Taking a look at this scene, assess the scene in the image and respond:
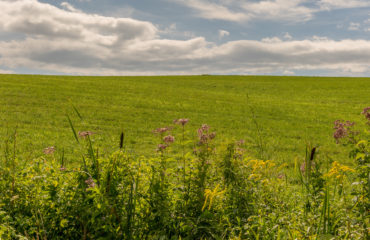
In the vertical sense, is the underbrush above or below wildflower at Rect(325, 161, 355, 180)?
below

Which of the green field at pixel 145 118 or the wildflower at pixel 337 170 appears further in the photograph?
the green field at pixel 145 118

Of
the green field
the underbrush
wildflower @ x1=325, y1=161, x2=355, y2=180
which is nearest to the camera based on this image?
wildflower @ x1=325, y1=161, x2=355, y2=180

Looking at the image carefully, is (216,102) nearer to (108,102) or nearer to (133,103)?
(133,103)

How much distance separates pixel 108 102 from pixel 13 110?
6.81 metres

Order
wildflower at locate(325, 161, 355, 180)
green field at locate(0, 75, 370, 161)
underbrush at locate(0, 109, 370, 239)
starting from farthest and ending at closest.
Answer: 1. green field at locate(0, 75, 370, 161)
2. underbrush at locate(0, 109, 370, 239)
3. wildflower at locate(325, 161, 355, 180)

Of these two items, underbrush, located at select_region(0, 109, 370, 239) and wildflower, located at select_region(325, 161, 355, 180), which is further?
underbrush, located at select_region(0, 109, 370, 239)

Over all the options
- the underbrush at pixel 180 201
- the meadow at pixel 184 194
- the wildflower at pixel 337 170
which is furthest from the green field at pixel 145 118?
the wildflower at pixel 337 170

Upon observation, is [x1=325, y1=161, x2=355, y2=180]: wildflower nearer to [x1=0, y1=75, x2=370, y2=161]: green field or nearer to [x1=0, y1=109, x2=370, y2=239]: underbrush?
[x1=0, y1=109, x2=370, y2=239]: underbrush

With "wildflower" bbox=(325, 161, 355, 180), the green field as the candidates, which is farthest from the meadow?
the green field

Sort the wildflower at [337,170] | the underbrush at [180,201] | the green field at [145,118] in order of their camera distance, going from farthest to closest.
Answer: the green field at [145,118]
the underbrush at [180,201]
the wildflower at [337,170]

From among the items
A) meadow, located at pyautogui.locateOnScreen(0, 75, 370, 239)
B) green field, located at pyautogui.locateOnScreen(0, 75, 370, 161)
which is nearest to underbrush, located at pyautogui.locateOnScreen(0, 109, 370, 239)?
meadow, located at pyautogui.locateOnScreen(0, 75, 370, 239)

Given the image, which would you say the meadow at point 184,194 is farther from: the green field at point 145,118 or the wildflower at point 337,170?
the green field at point 145,118

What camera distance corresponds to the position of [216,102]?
2692 centimetres

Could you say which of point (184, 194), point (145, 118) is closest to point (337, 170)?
point (184, 194)
